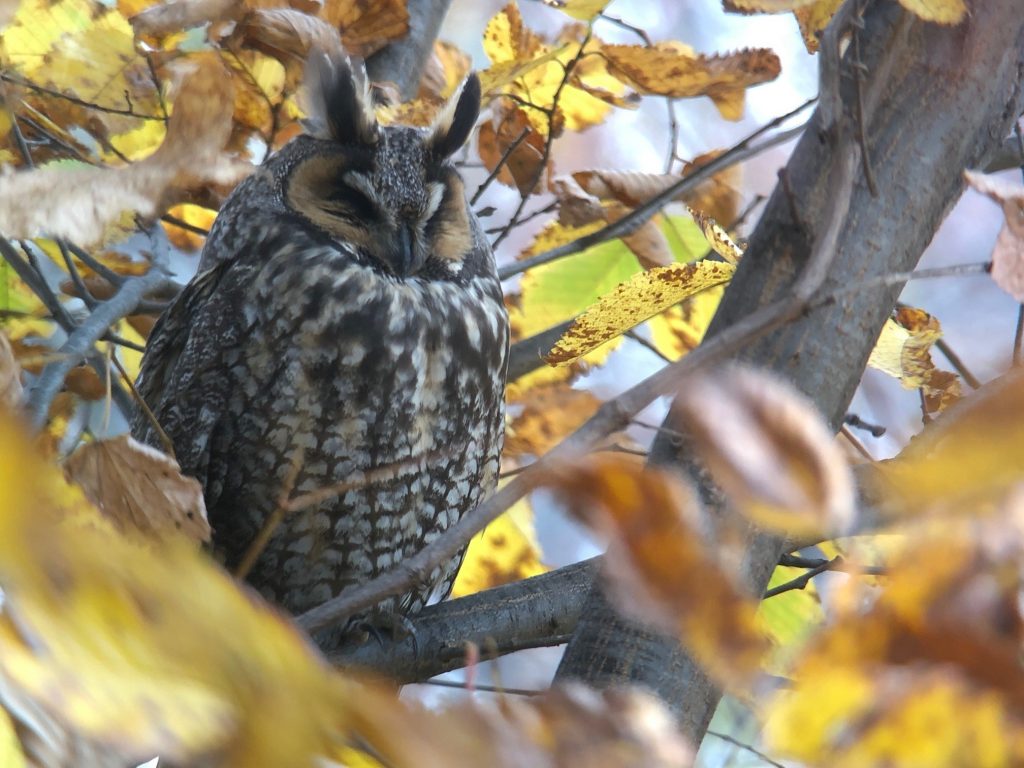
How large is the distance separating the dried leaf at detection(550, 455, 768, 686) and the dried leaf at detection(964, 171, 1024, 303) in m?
0.38

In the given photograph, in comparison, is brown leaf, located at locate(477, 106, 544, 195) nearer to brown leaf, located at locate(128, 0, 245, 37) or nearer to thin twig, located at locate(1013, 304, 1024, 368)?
brown leaf, located at locate(128, 0, 245, 37)

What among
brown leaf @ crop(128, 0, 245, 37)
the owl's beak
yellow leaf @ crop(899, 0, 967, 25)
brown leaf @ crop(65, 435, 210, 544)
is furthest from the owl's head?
yellow leaf @ crop(899, 0, 967, 25)

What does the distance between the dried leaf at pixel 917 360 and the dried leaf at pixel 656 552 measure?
2.88ft

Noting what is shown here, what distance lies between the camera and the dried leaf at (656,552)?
1.52 feet

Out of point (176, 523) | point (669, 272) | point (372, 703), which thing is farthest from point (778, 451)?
point (669, 272)

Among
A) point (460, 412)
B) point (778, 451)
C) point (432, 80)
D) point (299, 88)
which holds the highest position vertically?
point (432, 80)

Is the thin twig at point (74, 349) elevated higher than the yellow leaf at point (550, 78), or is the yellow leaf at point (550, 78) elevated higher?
the yellow leaf at point (550, 78)

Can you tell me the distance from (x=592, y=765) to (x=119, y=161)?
5.63ft

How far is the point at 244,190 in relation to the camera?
197 centimetres

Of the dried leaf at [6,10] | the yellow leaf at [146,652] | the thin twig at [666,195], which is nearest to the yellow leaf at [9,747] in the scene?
the yellow leaf at [146,652]

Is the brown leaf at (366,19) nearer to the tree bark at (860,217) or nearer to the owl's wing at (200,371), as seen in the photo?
the owl's wing at (200,371)

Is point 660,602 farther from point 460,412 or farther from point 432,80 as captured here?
point 432,80

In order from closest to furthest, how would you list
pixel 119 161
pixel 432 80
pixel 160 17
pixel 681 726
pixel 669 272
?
pixel 681 726, pixel 669 272, pixel 160 17, pixel 119 161, pixel 432 80

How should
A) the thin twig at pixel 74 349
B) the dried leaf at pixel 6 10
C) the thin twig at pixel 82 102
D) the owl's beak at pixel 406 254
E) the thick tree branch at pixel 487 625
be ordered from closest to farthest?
the dried leaf at pixel 6 10, the thin twig at pixel 74 349, the thick tree branch at pixel 487 625, the thin twig at pixel 82 102, the owl's beak at pixel 406 254
